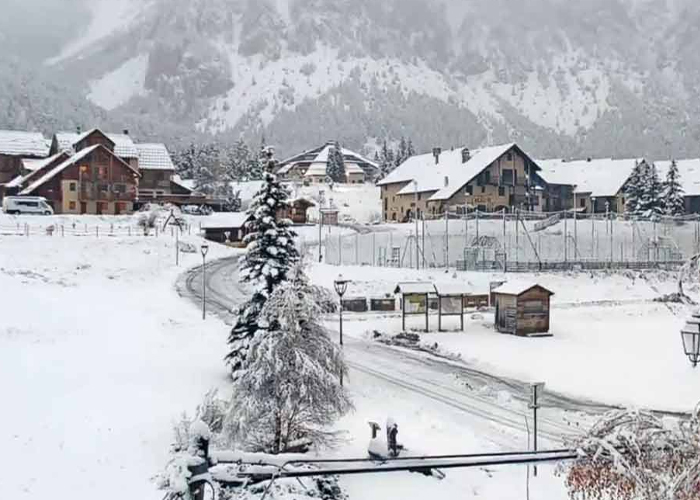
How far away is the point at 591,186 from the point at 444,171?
2478 centimetres

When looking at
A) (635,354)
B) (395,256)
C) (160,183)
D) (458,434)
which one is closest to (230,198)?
(160,183)

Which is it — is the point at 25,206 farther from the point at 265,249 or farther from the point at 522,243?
the point at 265,249

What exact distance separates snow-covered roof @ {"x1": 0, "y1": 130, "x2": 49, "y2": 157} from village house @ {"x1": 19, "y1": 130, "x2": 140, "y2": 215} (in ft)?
49.1

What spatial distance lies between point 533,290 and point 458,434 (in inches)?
755

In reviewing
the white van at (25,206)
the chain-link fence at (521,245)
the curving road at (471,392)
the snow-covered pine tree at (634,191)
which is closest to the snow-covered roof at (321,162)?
the snow-covered pine tree at (634,191)

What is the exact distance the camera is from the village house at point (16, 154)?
92250mm

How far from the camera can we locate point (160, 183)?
300 feet

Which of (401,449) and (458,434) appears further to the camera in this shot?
(458,434)

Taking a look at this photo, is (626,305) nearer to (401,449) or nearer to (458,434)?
(458,434)

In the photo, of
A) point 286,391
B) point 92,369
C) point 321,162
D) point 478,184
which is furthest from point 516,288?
point 321,162

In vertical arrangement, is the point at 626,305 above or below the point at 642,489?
below

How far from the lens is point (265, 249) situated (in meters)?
23.8

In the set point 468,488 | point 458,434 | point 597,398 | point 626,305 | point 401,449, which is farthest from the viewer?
point 626,305

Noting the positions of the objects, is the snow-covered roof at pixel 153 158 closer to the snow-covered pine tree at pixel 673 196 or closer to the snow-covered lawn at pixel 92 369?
the snow-covered lawn at pixel 92 369
